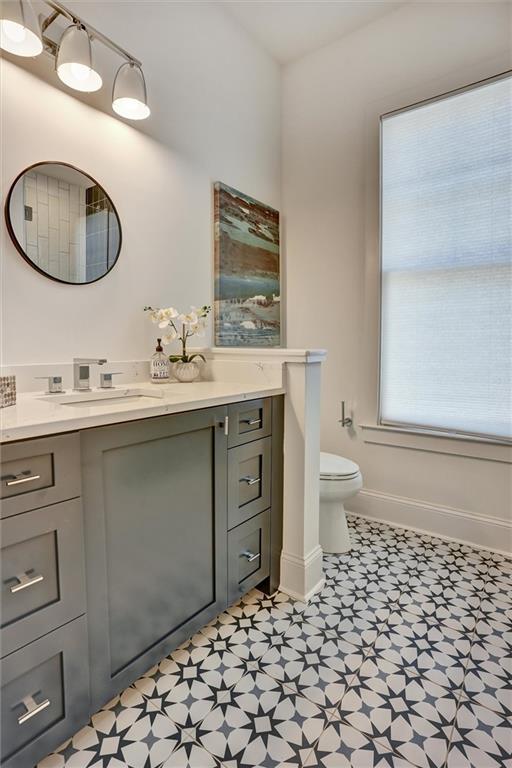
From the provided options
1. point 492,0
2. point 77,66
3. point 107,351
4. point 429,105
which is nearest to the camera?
point 77,66

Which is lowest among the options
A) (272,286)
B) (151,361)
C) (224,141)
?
(151,361)

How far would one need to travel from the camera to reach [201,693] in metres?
1.28

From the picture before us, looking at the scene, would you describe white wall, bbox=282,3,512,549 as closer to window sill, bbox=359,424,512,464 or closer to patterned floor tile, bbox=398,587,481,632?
window sill, bbox=359,424,512,464

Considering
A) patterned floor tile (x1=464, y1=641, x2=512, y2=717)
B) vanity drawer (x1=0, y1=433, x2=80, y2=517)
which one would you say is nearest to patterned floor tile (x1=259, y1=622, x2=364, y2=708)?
patterned floor tile (x1=464, y1=641, x2=512, y2=717)

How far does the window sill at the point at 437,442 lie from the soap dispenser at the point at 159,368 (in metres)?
1.37

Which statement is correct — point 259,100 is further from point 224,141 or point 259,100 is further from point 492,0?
point 492,0

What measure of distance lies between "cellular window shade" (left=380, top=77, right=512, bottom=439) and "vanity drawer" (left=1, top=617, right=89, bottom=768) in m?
2.04

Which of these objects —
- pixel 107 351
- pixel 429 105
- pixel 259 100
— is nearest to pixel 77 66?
pixel 107 351

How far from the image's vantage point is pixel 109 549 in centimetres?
115

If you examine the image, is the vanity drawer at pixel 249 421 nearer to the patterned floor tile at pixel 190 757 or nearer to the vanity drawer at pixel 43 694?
the vanity drawer at pixel 43 694

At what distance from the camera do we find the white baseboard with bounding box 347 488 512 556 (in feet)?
7.24

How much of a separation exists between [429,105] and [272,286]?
1364mm

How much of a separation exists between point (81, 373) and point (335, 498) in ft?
4.53

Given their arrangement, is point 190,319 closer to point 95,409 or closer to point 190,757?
point 95,409
